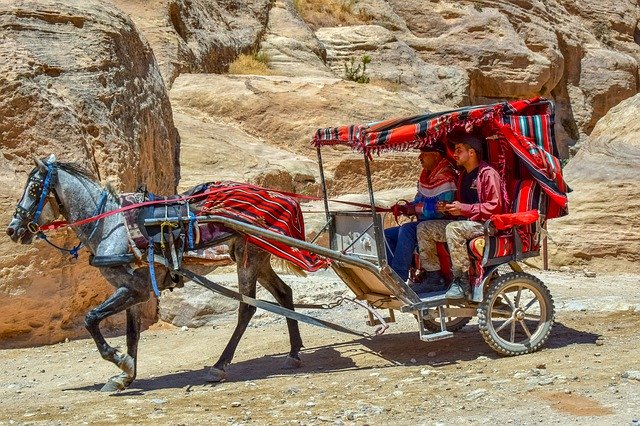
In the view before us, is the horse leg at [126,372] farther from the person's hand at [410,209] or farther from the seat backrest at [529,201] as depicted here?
the seat backrest at [529,201]

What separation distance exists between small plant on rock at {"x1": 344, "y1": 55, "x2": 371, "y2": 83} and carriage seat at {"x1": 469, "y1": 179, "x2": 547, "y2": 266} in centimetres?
1385

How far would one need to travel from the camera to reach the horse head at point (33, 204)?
23.0ft

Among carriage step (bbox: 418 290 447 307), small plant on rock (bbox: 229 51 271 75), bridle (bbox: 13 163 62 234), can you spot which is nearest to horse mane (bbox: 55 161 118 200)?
bridle (bbox: 13 163 62 234)

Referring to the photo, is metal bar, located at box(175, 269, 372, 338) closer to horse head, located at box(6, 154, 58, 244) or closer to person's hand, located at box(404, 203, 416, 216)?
horse head, located at box(6, 154, 58, 244)

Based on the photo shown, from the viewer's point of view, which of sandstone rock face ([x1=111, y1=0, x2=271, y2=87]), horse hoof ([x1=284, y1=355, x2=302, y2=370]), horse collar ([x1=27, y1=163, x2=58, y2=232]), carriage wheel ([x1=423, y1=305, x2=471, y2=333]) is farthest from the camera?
sandstone rock face ([x1=111, y1=0, x2=271, y2=87])

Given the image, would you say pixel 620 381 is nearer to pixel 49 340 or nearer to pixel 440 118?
pixel 440 118

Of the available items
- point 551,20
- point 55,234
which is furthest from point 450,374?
point 551,20

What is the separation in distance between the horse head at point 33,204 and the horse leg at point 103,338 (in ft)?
2.64

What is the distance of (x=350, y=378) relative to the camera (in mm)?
7051

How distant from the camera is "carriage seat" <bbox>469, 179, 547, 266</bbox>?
7191 mm

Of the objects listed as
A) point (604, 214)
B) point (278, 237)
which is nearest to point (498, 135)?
point (278, 237)

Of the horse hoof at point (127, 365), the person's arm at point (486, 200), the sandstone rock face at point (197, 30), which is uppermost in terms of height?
the sandstone rock face at point (197, 30)

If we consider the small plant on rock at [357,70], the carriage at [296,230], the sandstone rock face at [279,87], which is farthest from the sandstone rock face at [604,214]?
the small plant on rock at [357,70]

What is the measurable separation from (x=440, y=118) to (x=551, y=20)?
2277 cm
